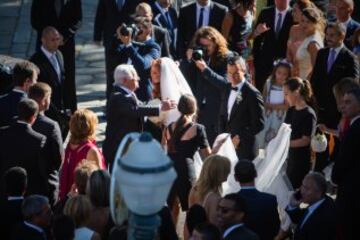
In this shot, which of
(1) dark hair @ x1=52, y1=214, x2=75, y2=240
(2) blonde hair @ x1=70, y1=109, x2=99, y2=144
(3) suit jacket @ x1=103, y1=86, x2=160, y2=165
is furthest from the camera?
(3) suit jacket @ x1=103, y1=86, x2=160, y2=165

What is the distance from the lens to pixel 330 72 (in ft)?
A: 34.6

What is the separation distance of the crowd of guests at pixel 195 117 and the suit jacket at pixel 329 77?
0.04 feet

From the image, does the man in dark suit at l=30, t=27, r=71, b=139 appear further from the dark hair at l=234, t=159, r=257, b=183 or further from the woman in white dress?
the dark hair at l=234, t=159, r=257, b=183

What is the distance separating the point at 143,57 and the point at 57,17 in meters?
2.09

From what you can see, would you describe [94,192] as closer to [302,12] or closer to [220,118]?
[220,118]

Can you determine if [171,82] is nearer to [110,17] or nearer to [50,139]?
[50,139]

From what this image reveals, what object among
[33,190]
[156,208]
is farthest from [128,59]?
[156,208]

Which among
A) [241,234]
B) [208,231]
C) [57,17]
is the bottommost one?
[57,17]

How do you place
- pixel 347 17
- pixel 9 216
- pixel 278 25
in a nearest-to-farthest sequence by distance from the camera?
pixel 9 216 → pixel 347 17 → pixel 278 25

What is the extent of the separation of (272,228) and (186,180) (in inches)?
71.2

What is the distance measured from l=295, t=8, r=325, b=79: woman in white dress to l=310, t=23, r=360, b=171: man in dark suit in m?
0.60

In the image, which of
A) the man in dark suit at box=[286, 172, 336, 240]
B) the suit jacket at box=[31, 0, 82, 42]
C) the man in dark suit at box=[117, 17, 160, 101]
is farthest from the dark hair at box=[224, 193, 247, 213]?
the suit jacket at box=[31, 0, 82, 42]

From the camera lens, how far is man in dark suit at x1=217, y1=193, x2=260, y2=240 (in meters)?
6.60

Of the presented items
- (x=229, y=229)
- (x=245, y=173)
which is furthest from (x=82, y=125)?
(x=229, y=229)
